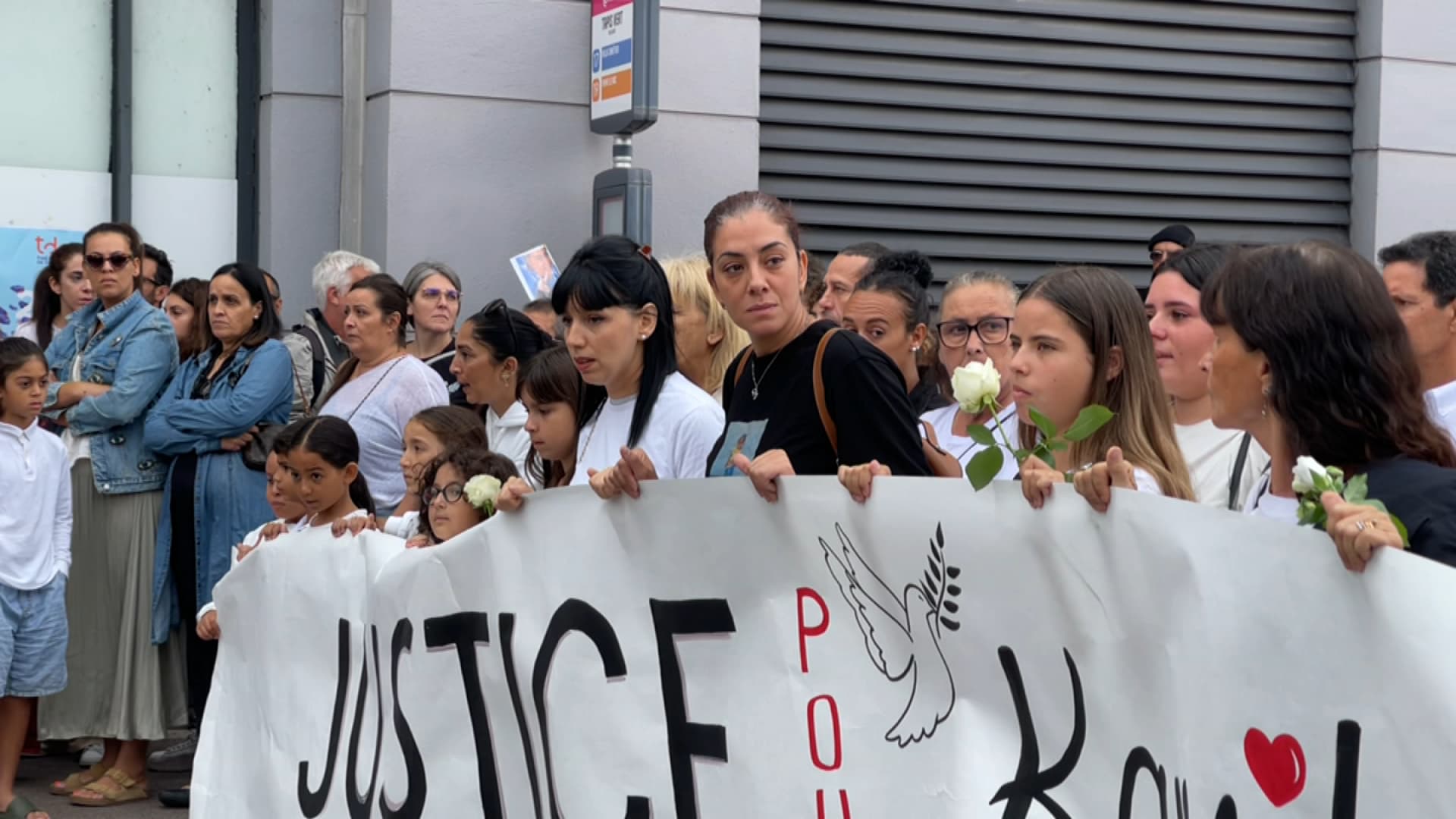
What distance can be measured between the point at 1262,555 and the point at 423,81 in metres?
7.26

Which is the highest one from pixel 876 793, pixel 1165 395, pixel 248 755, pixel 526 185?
pixel 526 185

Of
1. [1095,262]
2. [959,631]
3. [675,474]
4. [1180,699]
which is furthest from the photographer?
[1095,262]

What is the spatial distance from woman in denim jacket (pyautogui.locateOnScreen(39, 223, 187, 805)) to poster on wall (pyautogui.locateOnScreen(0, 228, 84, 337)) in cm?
225

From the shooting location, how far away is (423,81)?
9.09m

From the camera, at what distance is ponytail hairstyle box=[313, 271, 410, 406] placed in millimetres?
6523

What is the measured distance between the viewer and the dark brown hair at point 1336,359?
8.27 feet

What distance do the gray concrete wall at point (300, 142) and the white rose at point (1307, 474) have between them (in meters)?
7.66

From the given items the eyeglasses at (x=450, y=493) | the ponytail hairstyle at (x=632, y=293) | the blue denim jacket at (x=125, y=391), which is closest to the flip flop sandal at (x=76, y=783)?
the blue denim jacket at (x=125, y=391)

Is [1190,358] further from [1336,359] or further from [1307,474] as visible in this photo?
[1307,474]

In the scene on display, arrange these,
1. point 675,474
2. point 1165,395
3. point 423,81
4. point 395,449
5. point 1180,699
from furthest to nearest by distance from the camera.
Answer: point 423,81 → point 395,449 → point 675,474 → point 1165,395 → point 1180,699

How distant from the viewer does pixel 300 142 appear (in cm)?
942

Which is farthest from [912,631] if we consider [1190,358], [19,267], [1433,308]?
[19,267]

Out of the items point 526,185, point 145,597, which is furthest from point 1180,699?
point 526,185

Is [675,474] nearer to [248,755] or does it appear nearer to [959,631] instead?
[959,631]
